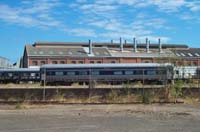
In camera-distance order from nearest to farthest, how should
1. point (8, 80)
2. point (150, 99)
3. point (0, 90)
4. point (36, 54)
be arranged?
point (150, 99) < point (0, 90) < point (8, 80) < point (36, 54)

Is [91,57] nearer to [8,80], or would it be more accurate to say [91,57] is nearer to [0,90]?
[8,80]

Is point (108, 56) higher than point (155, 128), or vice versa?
point (108, 56)

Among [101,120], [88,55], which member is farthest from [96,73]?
[88,55]

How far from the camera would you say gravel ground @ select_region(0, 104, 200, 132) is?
1429 cm

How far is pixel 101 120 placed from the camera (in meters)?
17.1

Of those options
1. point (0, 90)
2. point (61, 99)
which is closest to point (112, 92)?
point (61, 99)

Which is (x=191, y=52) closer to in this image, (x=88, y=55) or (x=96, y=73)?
(x=88, y=55)

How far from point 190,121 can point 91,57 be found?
96.2 meters

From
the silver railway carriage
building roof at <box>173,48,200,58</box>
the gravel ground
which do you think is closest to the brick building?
building roof at <box>173,48,200,58</box>

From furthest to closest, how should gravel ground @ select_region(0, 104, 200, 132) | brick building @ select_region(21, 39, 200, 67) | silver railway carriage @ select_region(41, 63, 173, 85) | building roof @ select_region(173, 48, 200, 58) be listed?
1. building roof @ select_region(173, 48, 200, 58)
2. brick building @ select_region(21, 39, 200, 67)
3. silver railway carriage @ select_region(41, 63, 173, 85)
4. gravel ground @ select_region(0, 104, 200, 132)

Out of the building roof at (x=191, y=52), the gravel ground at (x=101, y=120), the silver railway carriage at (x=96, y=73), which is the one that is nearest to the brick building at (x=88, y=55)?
the building roof at (x=191, y=52)

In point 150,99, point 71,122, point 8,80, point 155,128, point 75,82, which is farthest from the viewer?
point 8,80

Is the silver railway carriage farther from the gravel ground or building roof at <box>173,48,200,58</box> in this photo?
building roof at <box>173,48,200,58</box>

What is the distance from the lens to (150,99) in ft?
85.5
